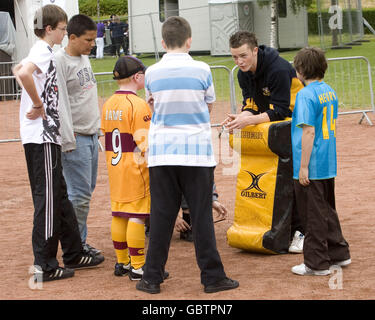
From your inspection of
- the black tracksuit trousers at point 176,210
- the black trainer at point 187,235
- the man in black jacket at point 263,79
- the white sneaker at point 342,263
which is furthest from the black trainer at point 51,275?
the white sneaker at point 342,263

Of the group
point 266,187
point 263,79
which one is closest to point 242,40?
point 263,79

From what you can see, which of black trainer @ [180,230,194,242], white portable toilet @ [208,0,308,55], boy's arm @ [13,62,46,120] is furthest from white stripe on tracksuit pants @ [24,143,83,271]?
white portable toilet @ [208,0,308,55]

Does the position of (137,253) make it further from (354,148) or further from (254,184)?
(354,148)

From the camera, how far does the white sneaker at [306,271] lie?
5.17 meters

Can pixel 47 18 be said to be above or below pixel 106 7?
below

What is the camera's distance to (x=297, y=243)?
590cm

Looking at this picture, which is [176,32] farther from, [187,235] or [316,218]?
[187,235]

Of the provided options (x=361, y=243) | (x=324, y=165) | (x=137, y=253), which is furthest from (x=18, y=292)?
(x=361, y=243)

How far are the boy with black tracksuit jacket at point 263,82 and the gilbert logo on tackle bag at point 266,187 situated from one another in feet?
0.35

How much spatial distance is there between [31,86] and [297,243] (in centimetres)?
260

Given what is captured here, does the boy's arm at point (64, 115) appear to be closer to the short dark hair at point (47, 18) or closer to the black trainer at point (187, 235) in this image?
the short dark hair at point (47, 18)

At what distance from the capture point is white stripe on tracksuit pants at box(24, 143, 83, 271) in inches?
201

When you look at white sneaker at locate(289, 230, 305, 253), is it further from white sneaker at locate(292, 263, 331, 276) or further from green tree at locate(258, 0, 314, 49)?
green tree at locate(258, 0, 314, 49)

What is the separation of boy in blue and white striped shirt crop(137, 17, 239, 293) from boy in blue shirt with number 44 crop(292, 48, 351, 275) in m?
0.72
